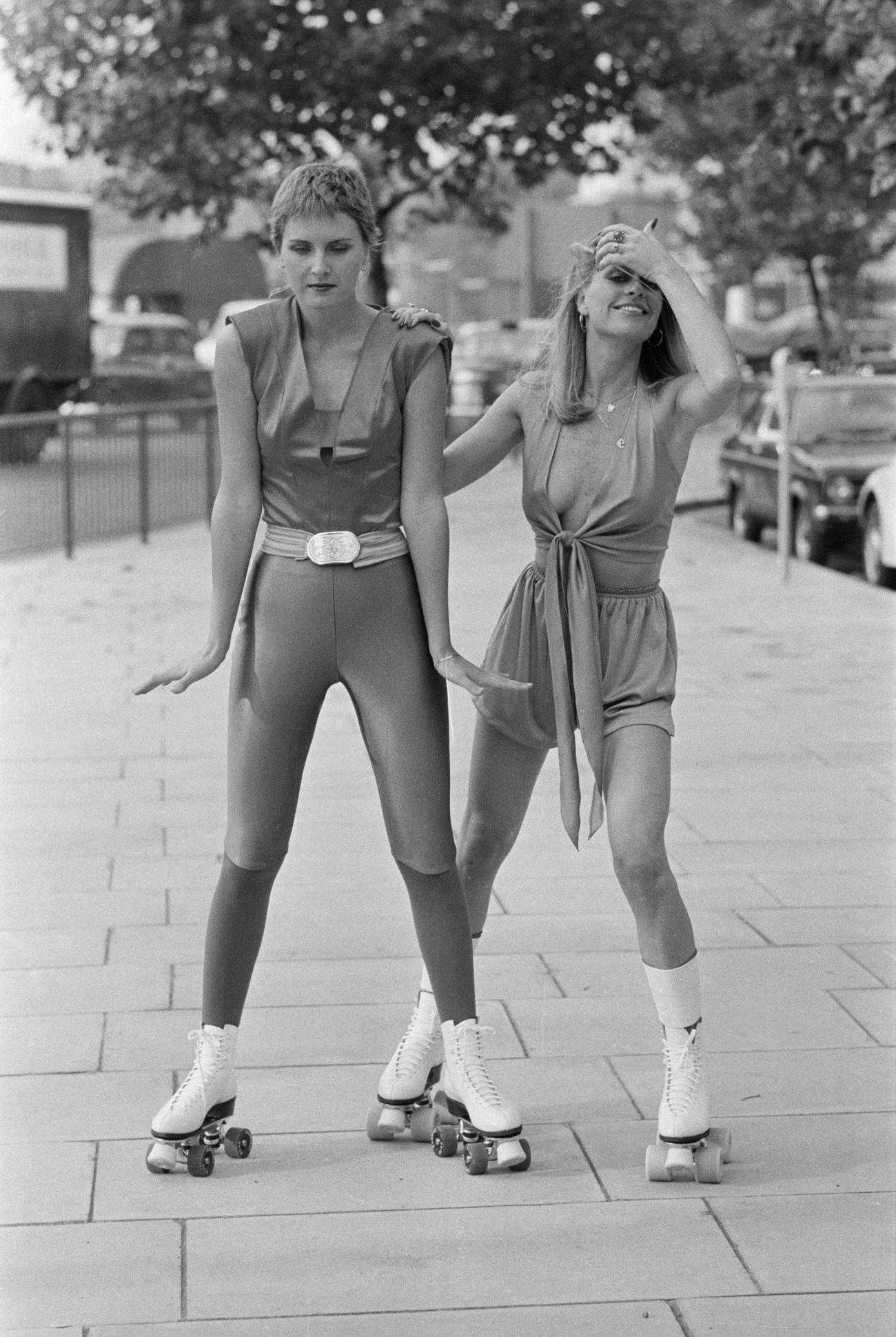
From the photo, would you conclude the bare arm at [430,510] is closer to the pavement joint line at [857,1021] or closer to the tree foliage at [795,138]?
the pavement joint line at [857,1021]

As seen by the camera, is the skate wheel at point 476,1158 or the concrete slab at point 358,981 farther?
the concrete slab at point 358,981

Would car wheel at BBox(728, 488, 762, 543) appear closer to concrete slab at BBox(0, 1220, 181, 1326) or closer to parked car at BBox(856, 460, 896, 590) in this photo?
parked car at BBox(856, 460, 896, 590)

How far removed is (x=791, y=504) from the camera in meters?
16.2

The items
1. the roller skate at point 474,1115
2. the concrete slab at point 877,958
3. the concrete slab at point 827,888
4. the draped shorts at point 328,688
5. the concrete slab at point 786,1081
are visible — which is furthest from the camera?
the concrete slab at point 827,888

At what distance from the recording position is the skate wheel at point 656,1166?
3699mm

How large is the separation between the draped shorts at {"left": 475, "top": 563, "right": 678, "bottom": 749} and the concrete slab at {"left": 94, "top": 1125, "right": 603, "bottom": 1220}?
0.82 m

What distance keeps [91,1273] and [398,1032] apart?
1290mm

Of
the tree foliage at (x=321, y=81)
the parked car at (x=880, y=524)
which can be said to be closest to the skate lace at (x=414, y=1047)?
the parked car at (x=880, y=524)

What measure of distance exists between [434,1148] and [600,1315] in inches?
29.6

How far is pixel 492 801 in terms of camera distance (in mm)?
3980

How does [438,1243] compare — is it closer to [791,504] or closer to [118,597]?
[118,597]

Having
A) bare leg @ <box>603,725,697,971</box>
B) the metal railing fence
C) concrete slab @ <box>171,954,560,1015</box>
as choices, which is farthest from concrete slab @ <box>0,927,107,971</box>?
the metal railing fence

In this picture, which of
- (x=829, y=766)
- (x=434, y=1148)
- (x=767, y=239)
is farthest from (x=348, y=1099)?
(x=767, y=239)

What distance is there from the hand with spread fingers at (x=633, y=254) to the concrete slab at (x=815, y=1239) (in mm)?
1687
